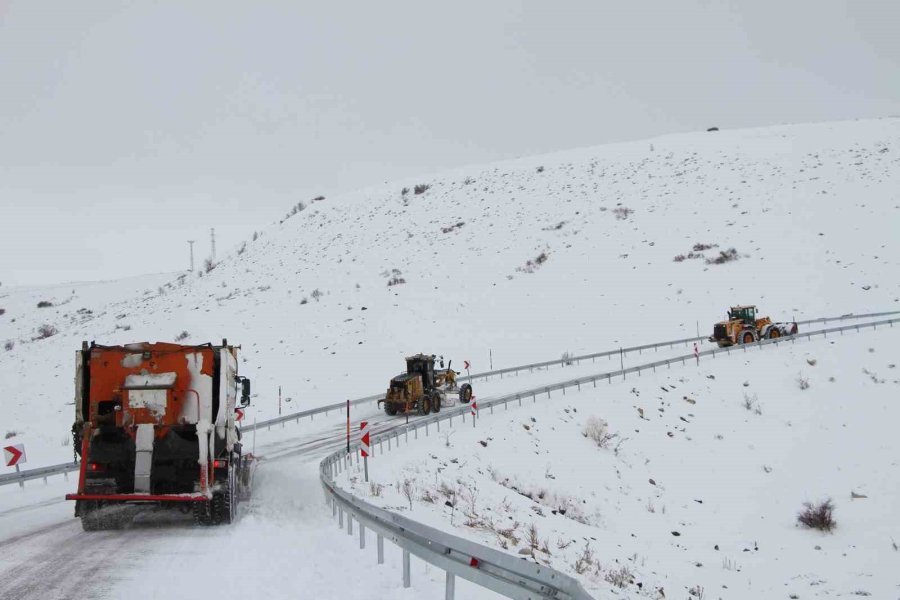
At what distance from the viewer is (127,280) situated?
91.4 metres

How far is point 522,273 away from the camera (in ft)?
173

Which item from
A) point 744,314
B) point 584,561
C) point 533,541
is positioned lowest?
point 584,561

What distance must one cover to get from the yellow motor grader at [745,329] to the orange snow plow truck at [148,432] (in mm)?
29696

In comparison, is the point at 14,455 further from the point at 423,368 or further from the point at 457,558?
the point at 457,558

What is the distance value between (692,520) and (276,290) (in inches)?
1721

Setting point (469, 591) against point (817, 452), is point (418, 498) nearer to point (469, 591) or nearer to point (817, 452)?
point (469, 591)

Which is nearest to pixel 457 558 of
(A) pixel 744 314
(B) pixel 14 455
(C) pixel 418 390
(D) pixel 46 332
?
(B) pixel 14 455

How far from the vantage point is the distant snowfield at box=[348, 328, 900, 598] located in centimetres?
1321

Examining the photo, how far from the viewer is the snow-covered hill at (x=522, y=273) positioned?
4009 cm

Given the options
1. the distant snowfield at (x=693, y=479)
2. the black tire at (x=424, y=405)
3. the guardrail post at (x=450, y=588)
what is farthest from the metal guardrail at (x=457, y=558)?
the black tire at (x=424, y=405)

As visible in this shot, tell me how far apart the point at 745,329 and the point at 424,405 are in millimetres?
Result: 19819

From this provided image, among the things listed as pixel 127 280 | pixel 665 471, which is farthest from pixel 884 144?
pixel 127 280

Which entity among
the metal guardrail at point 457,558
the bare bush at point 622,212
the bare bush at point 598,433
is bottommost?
the bare bush at point 598,433

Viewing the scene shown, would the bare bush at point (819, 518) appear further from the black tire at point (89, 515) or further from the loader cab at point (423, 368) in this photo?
the black tire at point (89, 515)
